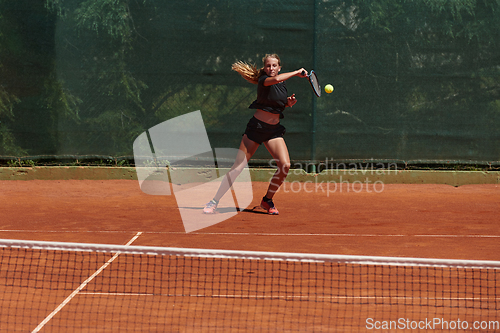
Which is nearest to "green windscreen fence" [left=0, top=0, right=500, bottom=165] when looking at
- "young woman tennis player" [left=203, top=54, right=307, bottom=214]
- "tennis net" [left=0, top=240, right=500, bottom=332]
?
"young woman tennis player" [left=203, top=54, right=307, bottom=214]

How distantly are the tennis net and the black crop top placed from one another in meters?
1.90

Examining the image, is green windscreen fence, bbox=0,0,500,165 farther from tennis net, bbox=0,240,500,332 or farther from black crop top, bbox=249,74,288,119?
tennis net, bbox=0,240,500,332

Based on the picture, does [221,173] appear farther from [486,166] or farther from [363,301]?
[363,301]

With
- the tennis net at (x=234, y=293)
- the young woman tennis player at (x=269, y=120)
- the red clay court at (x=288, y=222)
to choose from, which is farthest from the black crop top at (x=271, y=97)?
the tennis net at (x=234, y=293)

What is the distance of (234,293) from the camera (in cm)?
310

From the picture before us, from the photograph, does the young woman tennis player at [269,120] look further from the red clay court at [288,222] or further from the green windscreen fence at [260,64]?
the green windscreen fence at [260,64]

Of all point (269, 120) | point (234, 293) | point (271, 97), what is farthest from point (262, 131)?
point (234, 293)

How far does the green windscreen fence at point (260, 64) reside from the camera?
7.29 metres

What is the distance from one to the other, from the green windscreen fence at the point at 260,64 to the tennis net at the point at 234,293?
3972 millimetres

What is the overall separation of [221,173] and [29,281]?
4296mm

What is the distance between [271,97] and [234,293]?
2.46m

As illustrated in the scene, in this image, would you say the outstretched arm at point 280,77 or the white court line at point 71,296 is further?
the outstretched arm at point 280,77

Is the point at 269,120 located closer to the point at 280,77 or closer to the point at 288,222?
the point at 280,77

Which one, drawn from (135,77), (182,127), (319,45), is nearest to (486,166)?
(319,45)
